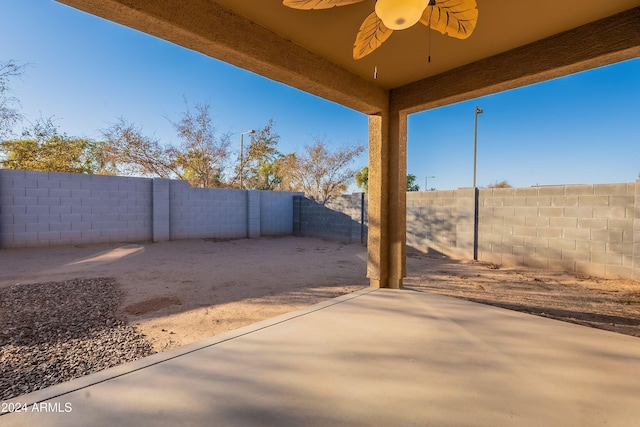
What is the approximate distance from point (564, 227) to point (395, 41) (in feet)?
15.4

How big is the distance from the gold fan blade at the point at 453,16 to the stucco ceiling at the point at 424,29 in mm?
328

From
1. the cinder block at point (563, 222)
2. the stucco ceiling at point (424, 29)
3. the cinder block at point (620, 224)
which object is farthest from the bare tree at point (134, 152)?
the cinder block at point (620, 224)

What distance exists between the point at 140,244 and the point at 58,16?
16.3 feet

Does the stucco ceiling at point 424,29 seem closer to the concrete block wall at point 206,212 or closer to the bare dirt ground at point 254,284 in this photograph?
the bare dirt ground at point 254,284

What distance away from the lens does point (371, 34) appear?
1.54 metres

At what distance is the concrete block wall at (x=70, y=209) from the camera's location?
5719mm

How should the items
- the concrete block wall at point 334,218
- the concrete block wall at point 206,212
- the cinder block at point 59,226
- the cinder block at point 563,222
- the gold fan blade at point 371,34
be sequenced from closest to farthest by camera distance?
the gold fan blade at point 371,34, the cinder block at point 563,222, the cinder block at point 59,226, the concrete block wall at point 206,212, the concrete block wall at point 334,218

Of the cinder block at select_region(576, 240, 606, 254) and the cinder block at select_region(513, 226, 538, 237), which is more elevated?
the cinder block at select_region(513, 226, 538, 237)

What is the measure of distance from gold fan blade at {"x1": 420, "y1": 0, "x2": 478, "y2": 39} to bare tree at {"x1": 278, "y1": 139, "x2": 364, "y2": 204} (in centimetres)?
1124

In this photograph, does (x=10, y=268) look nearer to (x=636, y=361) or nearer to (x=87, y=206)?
(x=87, y=206)

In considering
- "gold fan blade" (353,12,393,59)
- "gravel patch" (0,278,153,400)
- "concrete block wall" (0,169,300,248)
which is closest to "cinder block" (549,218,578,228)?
"gold fan blade" (353,12,393,59)

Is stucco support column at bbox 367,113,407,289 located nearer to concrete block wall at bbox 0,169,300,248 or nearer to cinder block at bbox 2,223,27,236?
concrete block wall at bbox 0,169,300,248

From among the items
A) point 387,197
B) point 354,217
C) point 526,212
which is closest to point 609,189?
point 526,212

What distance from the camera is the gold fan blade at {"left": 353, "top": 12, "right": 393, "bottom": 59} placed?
4.78 feet
